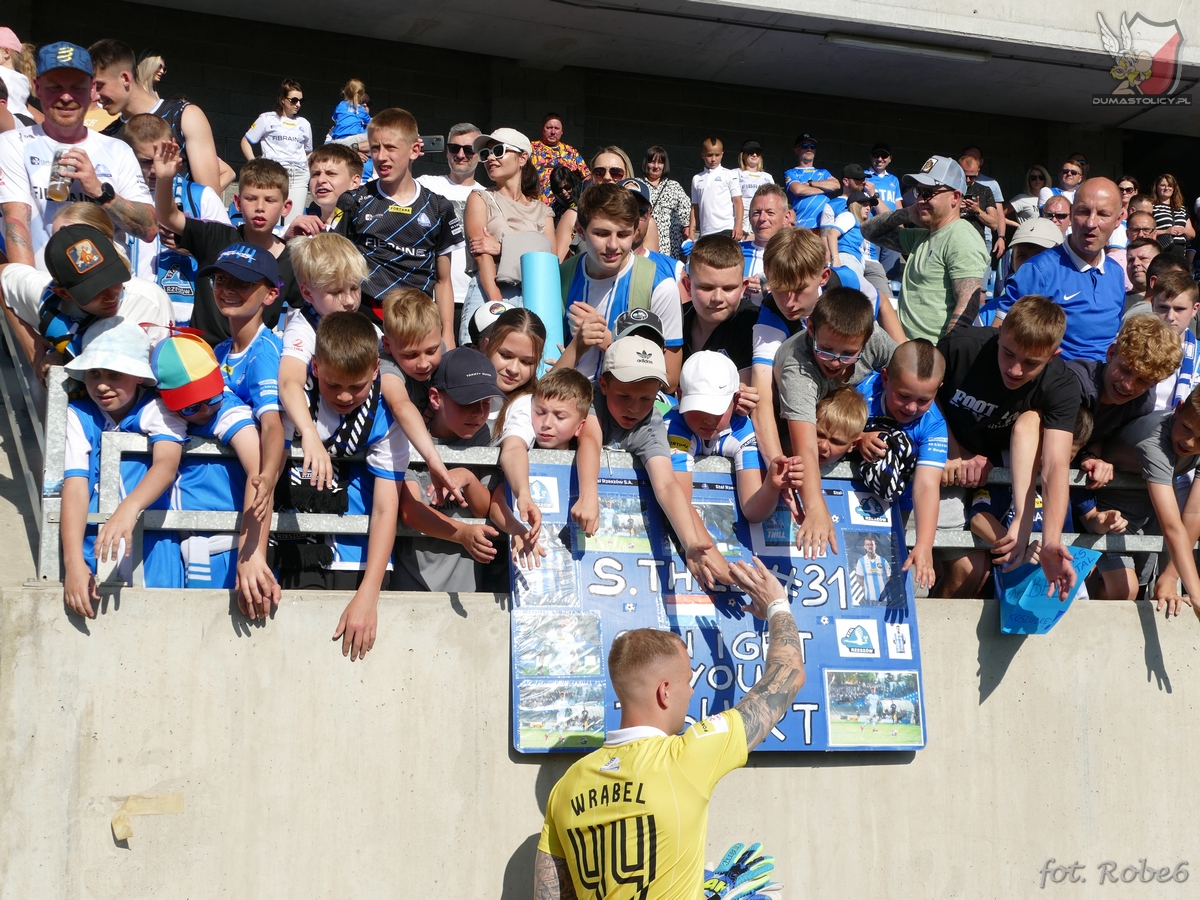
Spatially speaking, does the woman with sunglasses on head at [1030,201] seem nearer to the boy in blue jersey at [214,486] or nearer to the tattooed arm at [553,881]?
the boy in blue jersey at [214,486]

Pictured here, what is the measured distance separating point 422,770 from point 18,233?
135 inches

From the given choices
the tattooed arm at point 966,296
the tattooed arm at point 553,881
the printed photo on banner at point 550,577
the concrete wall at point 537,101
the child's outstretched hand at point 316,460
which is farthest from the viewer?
the concrete wall at point 537,101

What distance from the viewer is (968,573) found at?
5.69 meters

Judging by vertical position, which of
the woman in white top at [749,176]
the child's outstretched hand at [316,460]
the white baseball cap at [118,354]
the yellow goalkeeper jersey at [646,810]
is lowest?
the yellow goalkeeper jersey at [646,810]

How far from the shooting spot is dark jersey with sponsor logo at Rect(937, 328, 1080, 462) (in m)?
5.57

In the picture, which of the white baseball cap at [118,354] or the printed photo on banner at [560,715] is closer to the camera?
the white baseball cap at [118,354]

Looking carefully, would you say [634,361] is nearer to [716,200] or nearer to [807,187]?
[807,187]

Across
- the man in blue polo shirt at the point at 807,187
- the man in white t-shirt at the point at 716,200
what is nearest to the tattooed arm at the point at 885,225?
the man in blue polo shirt at the point at 807,187

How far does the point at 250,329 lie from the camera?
5.01 meters

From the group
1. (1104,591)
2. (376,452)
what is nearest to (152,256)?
(376,452)

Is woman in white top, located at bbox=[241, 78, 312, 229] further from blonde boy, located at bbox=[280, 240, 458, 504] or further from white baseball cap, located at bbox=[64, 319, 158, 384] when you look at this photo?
white baseball cap, located at bbox=[64, 319, 158, 384]

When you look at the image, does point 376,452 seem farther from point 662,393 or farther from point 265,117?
point 265,117

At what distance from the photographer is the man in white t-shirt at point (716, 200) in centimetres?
1169

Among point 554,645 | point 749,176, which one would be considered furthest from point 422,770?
point 749,176
